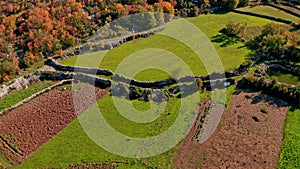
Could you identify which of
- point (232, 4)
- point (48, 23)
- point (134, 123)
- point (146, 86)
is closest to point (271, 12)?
point (232, 4)

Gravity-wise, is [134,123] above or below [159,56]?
below

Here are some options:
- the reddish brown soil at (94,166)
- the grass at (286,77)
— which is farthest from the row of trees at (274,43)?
the reddish brown soil at (94,166)

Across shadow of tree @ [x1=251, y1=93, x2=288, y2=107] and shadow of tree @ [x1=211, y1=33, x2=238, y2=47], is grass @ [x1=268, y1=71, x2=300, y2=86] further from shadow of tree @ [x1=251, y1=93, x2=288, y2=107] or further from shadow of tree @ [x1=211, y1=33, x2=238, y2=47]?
shadow of tree @ [x1=211, y1=33, x2=238, y2=47]

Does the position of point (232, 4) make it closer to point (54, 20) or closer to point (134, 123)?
point (54, 20)

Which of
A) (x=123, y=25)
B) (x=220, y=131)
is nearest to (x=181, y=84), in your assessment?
(x=220, y=131)

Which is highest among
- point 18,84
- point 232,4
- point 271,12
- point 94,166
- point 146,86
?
point 232,4

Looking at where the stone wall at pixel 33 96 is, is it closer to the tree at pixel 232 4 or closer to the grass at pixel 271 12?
the tree at pixel 232 4
